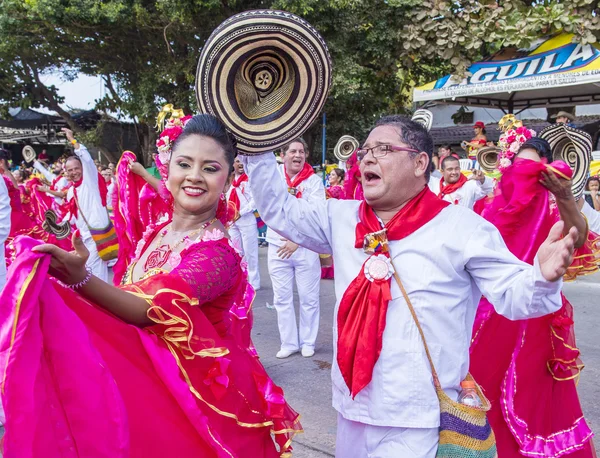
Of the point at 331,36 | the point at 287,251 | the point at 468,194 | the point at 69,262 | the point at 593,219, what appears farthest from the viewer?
the point at 331,36

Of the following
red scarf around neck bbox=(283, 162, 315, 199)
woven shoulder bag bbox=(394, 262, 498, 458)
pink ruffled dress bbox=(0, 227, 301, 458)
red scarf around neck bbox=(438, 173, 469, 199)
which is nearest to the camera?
pink ruffled dress bbox=(0, 227, 301, 458)

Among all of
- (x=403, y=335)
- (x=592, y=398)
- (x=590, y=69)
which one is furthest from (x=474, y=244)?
(x=590, y=69)

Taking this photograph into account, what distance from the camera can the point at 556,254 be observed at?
1.88m

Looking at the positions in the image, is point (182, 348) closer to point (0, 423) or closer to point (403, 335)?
point (403, 335)

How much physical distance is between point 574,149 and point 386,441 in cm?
241

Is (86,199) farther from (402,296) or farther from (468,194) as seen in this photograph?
(402,296)

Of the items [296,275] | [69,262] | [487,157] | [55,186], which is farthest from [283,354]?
[55,186]

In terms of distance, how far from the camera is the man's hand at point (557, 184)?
242 cm

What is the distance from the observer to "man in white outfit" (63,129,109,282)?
7.06m

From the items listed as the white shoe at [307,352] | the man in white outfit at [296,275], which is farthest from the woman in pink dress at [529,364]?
the white shoe at [307,352]

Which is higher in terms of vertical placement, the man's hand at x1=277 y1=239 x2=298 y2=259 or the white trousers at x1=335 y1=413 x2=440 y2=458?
the man's hand at x1=277 y1=239 x2=298 y2=259

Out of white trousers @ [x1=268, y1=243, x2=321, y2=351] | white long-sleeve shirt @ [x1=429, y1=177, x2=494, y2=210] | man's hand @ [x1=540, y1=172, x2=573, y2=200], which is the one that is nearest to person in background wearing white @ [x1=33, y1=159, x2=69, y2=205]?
white trousers @ [x1=268, y1=243, x2=321, y2=351]

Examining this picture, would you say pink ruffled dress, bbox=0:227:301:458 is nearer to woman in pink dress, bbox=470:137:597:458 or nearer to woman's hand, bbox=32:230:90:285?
woman's hand, bbox=32:230:90:285

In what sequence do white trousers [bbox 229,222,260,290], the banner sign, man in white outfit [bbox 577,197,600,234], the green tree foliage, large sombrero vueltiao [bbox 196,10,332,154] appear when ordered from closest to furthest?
1. large sombrero vueltiao [bbox 196,10,332,154]
2. man in white outfit [bbox 577,197,600,234]
3. white trousers [bbox 229,222,260,290]
4. the banner sign
5. the green tree foliage
